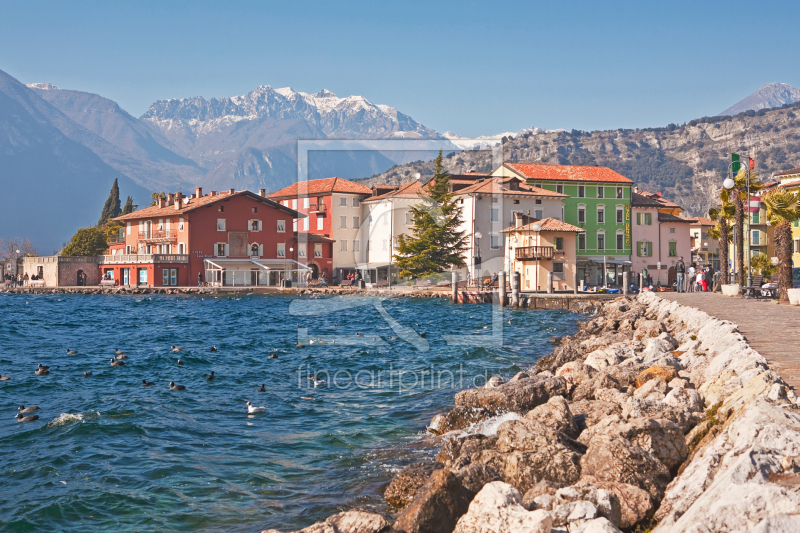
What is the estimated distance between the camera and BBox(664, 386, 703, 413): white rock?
9.01 m

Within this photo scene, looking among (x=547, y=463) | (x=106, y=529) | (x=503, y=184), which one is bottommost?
(x=106, y=529)

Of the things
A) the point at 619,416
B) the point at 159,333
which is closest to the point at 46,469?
the point at 619,416

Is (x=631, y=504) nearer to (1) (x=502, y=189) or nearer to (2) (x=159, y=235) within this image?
(1) (x=502, y=189)

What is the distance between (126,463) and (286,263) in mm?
60246

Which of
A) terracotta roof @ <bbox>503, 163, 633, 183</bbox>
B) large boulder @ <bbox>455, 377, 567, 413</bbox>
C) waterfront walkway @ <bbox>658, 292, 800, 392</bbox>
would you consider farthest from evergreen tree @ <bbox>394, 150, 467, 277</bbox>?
large boulder @ <bbox>455, 377, 567, 413</bbox>

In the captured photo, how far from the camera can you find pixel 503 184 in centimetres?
5991

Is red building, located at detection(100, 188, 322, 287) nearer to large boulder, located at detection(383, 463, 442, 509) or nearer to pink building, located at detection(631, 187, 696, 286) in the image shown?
pink building, located at detection(631, 187, 696, 286)

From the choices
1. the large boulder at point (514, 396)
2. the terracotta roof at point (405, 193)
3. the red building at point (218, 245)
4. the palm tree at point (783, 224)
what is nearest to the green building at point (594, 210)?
the terracotta roof at point (405, 193)

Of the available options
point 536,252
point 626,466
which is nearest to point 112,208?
point 536,252

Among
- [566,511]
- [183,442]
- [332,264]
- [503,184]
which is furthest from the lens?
[332,264]

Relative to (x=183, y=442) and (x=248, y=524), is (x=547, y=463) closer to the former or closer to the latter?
(x=248, y=524)

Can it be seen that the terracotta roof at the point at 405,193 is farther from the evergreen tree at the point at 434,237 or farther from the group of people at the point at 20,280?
the group of people at the point at 20,280

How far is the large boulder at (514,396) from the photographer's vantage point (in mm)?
12422

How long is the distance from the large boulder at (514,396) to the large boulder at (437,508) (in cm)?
509
